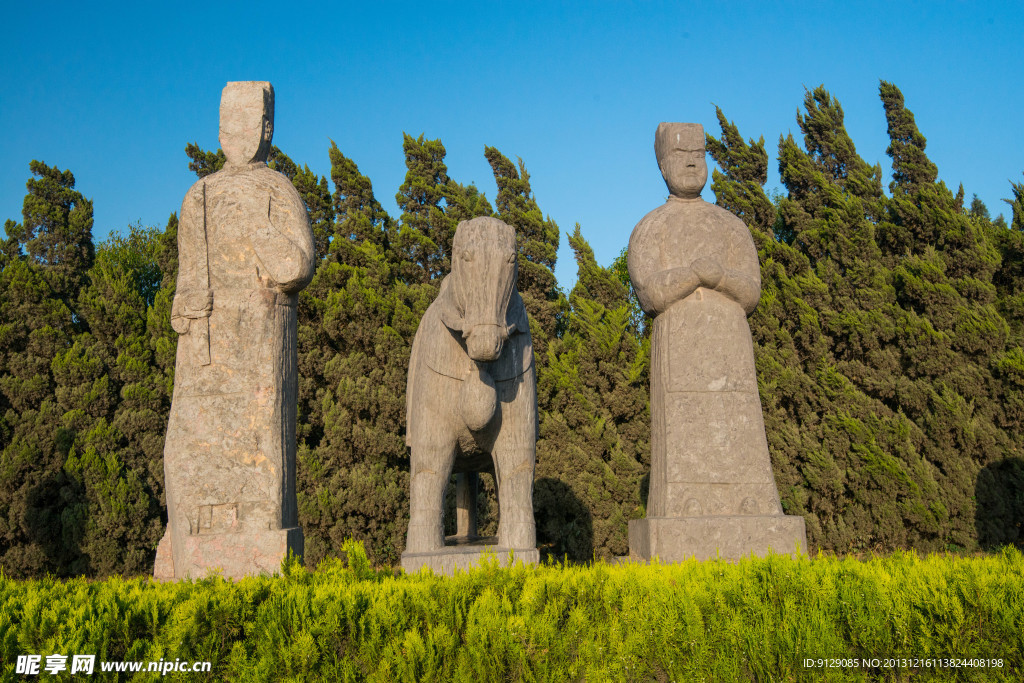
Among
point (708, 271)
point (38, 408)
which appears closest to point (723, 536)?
point (708, 271)

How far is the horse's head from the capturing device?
3961 millimetres

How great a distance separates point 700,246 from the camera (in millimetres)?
5504

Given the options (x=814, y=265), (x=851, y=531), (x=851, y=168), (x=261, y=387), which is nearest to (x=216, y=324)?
(x=261, y=387)

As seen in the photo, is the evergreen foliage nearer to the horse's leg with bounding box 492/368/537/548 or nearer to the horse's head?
the horse's leg with bounding box 492/368/537/548

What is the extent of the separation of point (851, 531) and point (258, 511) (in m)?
8.10

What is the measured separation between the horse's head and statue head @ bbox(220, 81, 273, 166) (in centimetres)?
199

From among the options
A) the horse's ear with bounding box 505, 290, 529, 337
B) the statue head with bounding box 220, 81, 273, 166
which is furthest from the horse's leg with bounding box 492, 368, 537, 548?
the statue head with bounding box 220, 81, 273, 166

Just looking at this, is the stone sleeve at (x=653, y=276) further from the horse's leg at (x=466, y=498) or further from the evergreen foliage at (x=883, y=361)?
the evergreen foliage at (x=883, y=361)

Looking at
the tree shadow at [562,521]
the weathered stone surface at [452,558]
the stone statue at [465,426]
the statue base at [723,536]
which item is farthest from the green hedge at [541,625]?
the tree shadow at [562,521]

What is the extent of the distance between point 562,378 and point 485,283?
655 centimetres

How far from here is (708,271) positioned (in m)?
5.28

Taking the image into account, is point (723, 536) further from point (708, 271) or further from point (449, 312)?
point (449, 312)

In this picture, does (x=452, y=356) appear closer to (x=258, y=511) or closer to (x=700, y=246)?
(x=258, y=511)

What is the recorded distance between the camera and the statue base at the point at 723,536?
16.0ft
